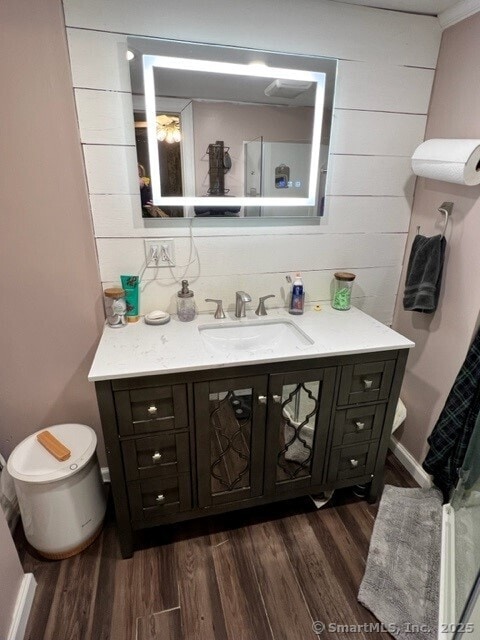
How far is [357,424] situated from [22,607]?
1410 millimetres

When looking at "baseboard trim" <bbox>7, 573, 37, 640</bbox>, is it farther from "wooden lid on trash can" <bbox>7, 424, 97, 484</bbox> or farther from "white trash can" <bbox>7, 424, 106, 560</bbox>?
"wooden lid on trash can" <bbox>7, 424, 97, 484</bbox>

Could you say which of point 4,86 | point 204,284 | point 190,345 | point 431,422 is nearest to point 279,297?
point 204,284

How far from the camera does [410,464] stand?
189 centimetres

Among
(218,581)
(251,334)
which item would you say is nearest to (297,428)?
(251,334)

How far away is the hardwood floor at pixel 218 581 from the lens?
4.09ft

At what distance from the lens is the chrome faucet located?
61.4 inches

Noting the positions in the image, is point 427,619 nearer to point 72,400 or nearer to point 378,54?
point 72,400

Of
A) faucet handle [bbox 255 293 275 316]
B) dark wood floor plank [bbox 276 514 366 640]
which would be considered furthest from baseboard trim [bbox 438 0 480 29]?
dark wood floor plank [bbox 276 514 366 640]

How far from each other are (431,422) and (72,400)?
1.74 m

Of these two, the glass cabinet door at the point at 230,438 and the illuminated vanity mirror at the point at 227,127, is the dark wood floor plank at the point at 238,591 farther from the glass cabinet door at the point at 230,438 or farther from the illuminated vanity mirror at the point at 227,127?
the illuminated vanity mirror at the point at 227,127

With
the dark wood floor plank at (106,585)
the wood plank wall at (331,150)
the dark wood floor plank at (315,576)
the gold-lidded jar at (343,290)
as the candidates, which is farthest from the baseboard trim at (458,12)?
the dark wood floor plank at (106,585)

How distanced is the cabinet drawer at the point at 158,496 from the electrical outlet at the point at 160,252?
88 cm

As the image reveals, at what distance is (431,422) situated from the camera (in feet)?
5.74

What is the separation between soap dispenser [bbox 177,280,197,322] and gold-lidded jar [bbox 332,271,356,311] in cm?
71
